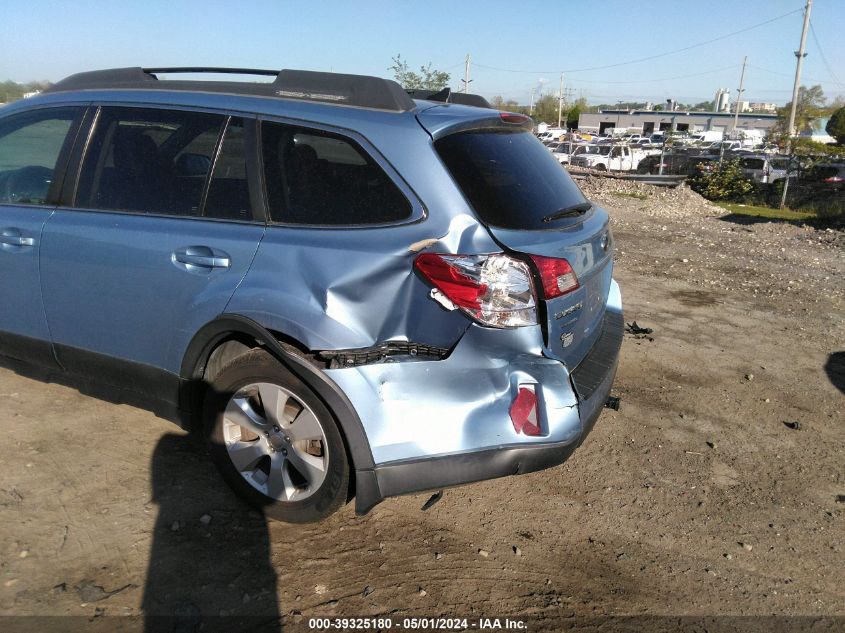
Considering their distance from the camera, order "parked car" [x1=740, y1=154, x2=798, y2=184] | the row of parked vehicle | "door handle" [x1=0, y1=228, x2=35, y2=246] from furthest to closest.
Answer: "parked car" [x1=740, y1=154, x2=798, y2=184] → the row of parked vehicle → "door handle" [x1=0, y1=228, x2=35, y2=246]

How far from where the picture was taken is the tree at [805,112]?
1737 inches

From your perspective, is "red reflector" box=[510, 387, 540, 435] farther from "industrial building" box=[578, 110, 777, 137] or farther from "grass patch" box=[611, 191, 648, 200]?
"industrial building" box=[578, 110, 777, 137]

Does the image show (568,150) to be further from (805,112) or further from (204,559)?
(204,559)

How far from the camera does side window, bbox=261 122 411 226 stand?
9.46ft

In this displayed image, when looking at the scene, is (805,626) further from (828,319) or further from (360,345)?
(828,319)

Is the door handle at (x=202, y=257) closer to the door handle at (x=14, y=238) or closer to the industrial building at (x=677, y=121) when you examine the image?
the door handle at (x=14, y=238)

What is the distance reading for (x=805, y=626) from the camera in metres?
2.74

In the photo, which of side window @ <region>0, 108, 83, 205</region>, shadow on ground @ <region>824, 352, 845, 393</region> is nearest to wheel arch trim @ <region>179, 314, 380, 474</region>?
side window @ <region>0, 108, 83, 205</region>

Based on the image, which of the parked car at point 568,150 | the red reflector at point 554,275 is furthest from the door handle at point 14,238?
the parked car at point 568,150

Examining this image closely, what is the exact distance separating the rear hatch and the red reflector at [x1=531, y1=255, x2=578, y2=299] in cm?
3

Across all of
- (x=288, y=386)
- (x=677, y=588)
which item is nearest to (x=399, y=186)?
(x=288, y=386)

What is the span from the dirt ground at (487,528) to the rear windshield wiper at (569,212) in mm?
1400

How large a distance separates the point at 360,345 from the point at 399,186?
A: 0.66 meters

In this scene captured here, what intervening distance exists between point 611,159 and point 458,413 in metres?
31.5
